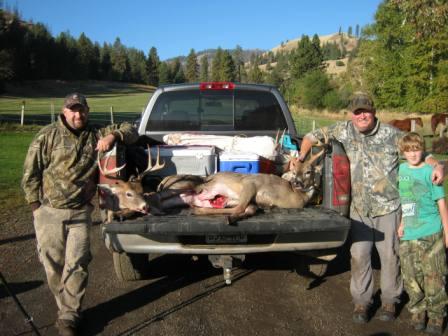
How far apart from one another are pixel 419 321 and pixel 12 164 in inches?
485

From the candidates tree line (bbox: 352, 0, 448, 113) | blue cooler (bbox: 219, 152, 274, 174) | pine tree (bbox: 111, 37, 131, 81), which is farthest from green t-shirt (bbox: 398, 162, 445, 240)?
pine tree (bbox: 111, 37, 131, 81)

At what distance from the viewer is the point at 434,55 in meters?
45.3

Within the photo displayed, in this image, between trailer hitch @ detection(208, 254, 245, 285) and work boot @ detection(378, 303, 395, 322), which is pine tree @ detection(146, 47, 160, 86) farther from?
work boot @ detection(378, 303, 395, 322)

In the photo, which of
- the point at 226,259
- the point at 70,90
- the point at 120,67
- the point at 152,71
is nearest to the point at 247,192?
the point at 226,259

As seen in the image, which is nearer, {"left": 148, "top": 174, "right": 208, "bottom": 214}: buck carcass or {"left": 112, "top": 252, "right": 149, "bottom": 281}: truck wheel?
{"left": 148, "top": 174, "right": 208, "bottom": 214}: buck carcass

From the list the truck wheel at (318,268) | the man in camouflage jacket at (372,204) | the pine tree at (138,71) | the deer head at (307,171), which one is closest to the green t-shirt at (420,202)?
the man in camouflage jacket at (372,204)

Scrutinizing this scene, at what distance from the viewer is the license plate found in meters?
4.31

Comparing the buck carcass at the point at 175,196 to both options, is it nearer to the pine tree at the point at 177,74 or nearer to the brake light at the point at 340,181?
the brake light at the point at 340,181

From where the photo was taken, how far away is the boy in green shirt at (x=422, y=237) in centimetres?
436

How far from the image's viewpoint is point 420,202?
4434 mm

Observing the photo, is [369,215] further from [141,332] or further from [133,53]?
[133,53]

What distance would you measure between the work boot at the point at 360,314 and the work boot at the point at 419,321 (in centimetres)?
40

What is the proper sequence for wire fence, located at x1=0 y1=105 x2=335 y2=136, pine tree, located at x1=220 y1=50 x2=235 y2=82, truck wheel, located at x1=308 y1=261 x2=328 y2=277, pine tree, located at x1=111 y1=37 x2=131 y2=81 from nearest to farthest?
1. truck wheel, located at x1=308 y1=261 x2=328 y2=277
2. wire fence, located at x1=0 y1=105 x2=335 y2=136
3. pine tree, located at x1=220 y1=50 x2=235 y2=82
4. pine tree, located at x1=111 y1=37 x2=131 y2=81

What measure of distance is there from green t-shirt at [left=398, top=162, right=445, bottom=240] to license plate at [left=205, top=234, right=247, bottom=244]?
1.47 m
